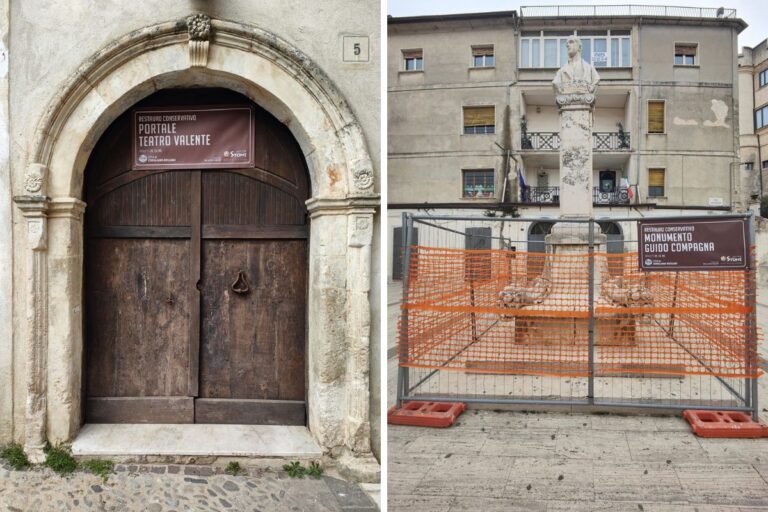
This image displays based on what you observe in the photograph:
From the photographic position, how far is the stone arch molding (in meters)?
4.23

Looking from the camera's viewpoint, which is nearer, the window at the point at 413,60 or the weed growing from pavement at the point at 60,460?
the weed growing from pavement at the point at 60,460

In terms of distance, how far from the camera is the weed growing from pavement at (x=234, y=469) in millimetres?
4250

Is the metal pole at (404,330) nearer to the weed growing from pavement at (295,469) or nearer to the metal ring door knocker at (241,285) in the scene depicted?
the weed growing from pavement at (295,469)

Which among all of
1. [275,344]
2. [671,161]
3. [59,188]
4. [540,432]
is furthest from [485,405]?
[671,161]

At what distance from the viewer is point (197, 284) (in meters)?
4.66

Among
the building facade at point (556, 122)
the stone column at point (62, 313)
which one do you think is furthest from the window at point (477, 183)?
the stone column at point (62, 313)

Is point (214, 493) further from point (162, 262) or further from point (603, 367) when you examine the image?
point (603, 367)

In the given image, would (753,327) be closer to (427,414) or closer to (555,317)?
(555,317)

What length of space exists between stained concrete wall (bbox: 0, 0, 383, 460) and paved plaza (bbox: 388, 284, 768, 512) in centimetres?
65

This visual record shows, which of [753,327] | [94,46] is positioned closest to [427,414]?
[753,327]

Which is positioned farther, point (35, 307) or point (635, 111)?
point (635, 111)

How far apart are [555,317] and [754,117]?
22059 millimetres

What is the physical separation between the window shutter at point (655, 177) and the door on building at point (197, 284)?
18.5 m

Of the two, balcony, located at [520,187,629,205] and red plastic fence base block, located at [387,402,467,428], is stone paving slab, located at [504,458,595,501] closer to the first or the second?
red plastic fence base block, located at [387,402,467,428]
